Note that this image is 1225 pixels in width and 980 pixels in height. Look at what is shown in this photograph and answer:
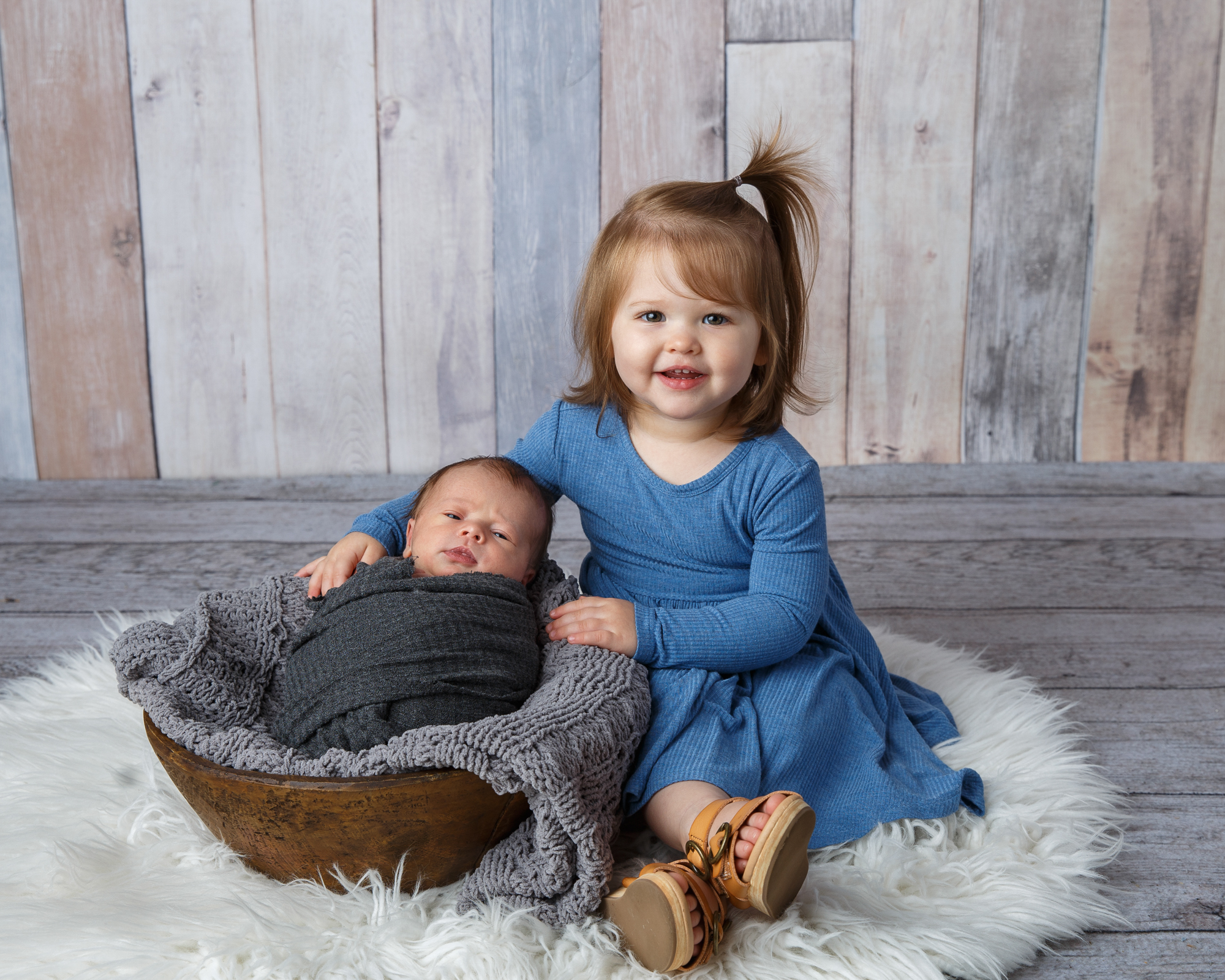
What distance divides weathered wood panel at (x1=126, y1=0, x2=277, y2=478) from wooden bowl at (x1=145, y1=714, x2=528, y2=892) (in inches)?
54.1

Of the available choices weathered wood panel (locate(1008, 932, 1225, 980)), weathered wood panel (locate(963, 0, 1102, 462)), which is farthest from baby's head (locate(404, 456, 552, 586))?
weathered wood panel (locate(963, 0, 1102, 462))

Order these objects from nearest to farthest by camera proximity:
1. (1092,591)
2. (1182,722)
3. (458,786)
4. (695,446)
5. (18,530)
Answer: (458,786), (695,446), (1182,722), (1092,591), (18,530)

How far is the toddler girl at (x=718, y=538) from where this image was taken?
0.91 meters

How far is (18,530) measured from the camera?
1829 millimetres

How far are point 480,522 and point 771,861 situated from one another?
41cm

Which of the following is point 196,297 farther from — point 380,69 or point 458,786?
point 458,786

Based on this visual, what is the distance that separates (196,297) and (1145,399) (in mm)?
1865

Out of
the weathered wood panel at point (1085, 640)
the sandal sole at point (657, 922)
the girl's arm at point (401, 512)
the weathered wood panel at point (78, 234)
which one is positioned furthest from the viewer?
the weathered wood panel at point (78, 234)

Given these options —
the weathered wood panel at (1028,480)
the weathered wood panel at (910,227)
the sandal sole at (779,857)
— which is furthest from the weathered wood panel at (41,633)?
the weathered wood panel at (910,227)

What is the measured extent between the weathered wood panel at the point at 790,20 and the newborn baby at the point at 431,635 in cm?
130

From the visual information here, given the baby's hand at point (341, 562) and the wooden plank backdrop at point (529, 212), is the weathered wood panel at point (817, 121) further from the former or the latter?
the baby's hand at point (341, 562)

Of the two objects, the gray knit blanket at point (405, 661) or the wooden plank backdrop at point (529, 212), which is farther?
the wooden plank backdrop at point (529, 212)

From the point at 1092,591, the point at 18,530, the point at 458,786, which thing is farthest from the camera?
the point at 18,530

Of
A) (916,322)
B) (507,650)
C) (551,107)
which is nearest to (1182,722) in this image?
(507,650)
